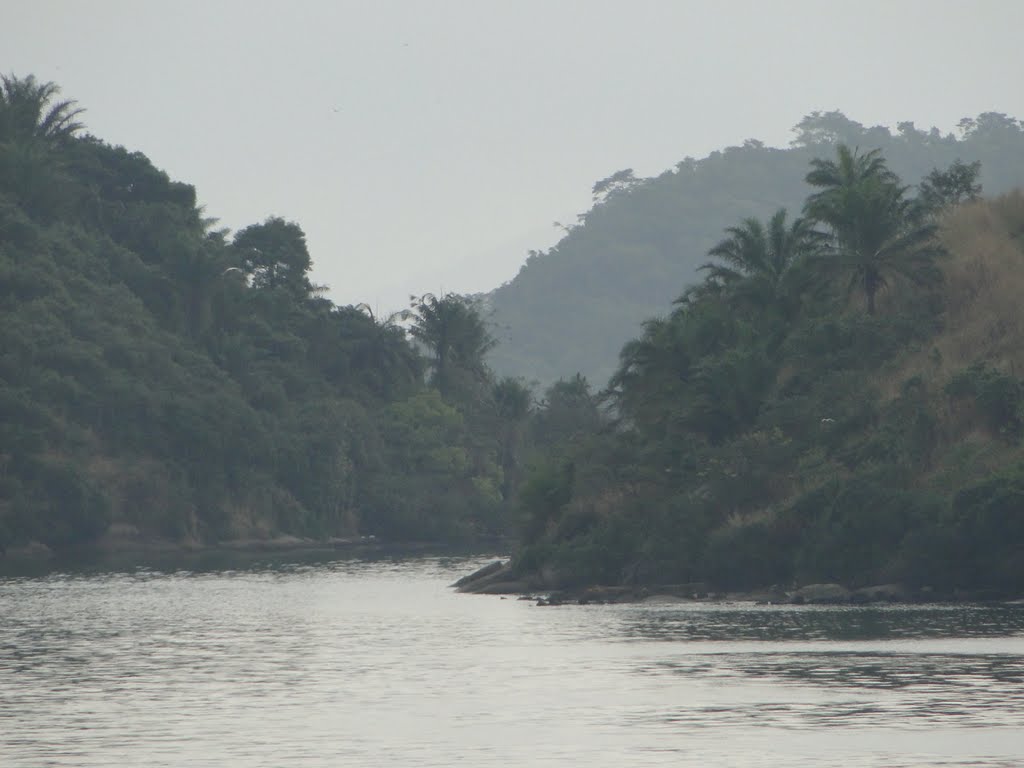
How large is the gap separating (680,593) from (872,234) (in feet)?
61.9

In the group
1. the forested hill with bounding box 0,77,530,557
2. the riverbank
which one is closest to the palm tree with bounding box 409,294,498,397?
the forested hill with bounding box 0,77,530,557

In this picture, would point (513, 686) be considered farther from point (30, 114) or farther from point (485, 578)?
point (30, 114)

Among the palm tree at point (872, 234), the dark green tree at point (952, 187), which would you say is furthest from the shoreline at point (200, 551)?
the palm tree at point (872, 234)

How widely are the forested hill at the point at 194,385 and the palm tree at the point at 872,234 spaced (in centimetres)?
5470

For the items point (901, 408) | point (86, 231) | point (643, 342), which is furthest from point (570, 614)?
point (86, 231)

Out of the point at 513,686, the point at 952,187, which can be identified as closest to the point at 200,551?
the point at 952,187

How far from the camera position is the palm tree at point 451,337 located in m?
140

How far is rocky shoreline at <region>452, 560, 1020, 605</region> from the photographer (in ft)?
182

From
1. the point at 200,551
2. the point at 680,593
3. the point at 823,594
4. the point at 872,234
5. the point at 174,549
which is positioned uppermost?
the point at 872,234

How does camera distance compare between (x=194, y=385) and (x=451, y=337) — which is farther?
(x=451, y=337)

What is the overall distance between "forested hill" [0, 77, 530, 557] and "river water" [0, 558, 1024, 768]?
169ft

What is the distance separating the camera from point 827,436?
65.5 metres

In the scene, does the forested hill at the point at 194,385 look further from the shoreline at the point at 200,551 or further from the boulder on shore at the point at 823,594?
the boulder on shore at the point at 823,594

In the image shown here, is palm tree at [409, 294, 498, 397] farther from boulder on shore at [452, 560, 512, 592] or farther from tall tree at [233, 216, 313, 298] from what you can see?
boulder on shore at [452, 560, 512, 592]
